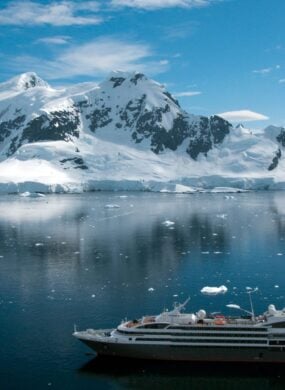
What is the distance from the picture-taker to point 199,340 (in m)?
53.0

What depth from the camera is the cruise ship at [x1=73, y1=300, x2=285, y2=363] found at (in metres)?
52.7

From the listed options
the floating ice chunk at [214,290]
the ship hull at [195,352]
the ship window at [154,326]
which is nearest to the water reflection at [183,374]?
the ship hull at [195,352]

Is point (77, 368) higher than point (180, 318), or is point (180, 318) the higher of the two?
point (180, 318)

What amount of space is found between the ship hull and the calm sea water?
85cm

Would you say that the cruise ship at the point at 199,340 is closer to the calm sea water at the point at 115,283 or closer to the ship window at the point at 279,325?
the ship window at the point at 279,325

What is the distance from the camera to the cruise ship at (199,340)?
5266 cm

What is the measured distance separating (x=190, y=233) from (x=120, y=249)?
86.8ft

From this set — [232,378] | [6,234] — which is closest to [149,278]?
[232,378]

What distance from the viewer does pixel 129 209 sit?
198 metres

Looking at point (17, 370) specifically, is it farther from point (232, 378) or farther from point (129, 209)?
point (129, 209)

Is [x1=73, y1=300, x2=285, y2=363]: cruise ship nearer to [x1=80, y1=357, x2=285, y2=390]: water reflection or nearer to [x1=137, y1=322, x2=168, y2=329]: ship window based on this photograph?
[x1=137, y1=322, x2=168, y2=329]: ship window

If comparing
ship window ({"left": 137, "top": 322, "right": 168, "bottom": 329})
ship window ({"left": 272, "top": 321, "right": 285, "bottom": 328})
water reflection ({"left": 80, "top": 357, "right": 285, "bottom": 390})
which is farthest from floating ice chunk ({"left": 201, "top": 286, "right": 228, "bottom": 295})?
water reflection ({"left": 80, "top": 357, "right": 285, "bottom": 390})

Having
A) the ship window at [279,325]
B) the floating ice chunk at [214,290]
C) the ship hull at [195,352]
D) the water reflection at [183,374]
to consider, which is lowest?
the water reflection at [183,374]

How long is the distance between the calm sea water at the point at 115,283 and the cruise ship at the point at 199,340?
3.67 ft
